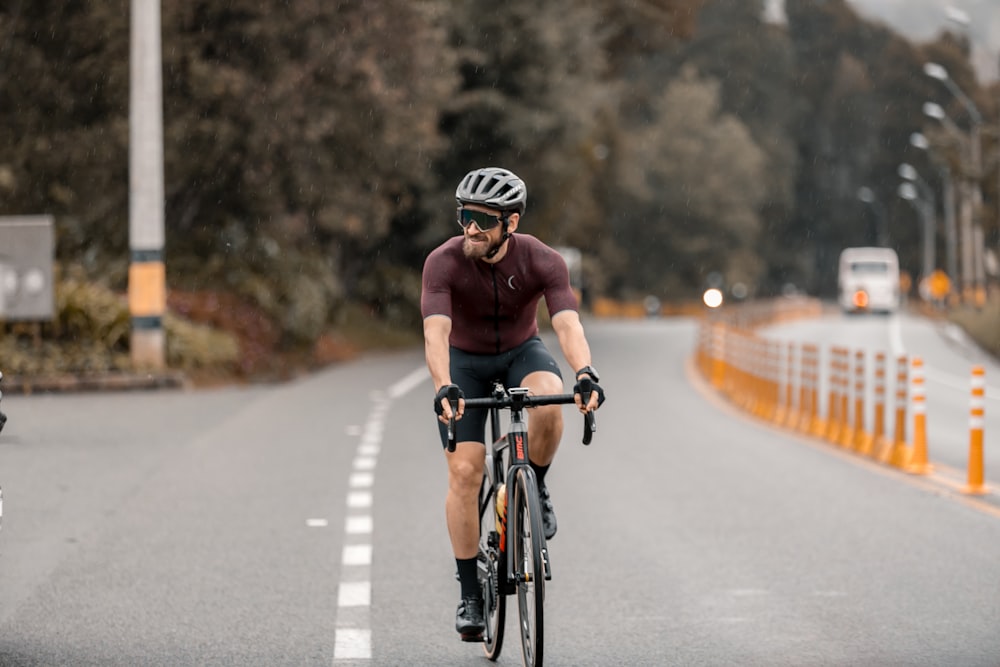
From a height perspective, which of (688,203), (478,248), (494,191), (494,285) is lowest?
(494,285)

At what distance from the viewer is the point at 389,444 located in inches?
688

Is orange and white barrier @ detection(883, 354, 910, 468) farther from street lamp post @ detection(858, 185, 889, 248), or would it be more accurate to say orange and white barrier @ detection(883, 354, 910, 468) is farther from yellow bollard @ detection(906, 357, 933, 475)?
street lamp post @ detection(858, 185, 889, 248)

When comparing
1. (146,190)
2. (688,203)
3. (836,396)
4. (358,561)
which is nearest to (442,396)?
(358,561)

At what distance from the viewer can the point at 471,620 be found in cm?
733

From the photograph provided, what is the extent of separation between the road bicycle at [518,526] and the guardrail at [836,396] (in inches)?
280

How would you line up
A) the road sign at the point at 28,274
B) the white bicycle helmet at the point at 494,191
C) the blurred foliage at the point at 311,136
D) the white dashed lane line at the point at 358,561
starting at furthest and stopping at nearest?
the blurred foliage at the point at 311,136, the road sign at the point at 28,274, the white dashed lane line at the point at 358,561, the white bicycle helmet at the point at 494,191

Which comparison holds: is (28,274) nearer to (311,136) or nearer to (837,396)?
(311,136)

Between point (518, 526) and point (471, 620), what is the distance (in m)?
0.74

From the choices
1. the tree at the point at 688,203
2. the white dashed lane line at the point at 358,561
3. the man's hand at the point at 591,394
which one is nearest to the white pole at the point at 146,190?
the white dashed lane line at the point at 358,561

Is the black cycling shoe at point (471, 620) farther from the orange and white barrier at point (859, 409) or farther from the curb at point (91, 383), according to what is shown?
the curb at point (91, 383)

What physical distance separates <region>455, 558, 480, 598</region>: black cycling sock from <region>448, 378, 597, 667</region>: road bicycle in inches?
3.6

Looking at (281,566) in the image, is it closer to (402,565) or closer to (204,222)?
(402,565)

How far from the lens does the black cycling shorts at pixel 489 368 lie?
7.23m

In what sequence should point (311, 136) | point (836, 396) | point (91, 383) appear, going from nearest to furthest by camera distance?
point (836, 396) → point (91, 383) → point (311, 136)
